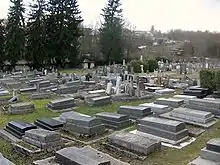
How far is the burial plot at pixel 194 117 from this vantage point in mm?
13188

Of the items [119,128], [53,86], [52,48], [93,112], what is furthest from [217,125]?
[52,48]

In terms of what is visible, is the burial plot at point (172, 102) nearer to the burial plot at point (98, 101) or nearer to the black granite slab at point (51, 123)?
the burial plot at point (98, 101)

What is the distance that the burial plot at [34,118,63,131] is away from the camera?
1247 centimetres

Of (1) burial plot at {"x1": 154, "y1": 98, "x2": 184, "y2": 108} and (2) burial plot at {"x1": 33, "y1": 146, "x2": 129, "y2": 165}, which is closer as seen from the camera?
(2) burial plot at {"x1": 33, "y1": 146, "x2": 129, "y2": 165}

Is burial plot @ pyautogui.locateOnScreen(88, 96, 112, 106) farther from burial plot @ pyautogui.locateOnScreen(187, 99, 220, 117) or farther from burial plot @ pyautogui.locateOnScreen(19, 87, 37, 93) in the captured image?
burial plot @ pyautogui.locateOnScreen(19, 87, 37, 93)

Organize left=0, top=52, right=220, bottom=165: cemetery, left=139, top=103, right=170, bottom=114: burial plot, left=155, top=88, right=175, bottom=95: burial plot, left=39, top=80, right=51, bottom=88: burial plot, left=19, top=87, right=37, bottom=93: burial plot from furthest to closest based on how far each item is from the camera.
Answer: left=39, top=80, right=51, bottom=88: burial plot, left=19, top=87, right=37, bottom=93: burial plot, left=155, top=88, right=175, bottom=95: burial plot, left=139, top=103, right=170, bottom=114: burial plot, left=0, top=52, right=220, bottom=165: cemetery

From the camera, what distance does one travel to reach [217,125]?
43.8 ft

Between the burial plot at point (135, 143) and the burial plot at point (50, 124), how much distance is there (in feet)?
9.28

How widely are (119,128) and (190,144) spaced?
119 inches

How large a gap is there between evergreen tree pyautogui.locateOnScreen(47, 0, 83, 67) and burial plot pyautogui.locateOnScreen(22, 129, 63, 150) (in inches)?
1179

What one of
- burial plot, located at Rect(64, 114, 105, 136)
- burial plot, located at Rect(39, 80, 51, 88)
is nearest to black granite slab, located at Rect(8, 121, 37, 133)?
burial plot, located at Rect(64, 114, 105, 136)

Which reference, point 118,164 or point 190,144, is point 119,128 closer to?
point 190,144

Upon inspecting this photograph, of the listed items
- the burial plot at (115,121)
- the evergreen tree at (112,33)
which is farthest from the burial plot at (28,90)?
the evergreen tree at (112,33)

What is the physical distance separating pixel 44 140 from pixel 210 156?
5134 mm
